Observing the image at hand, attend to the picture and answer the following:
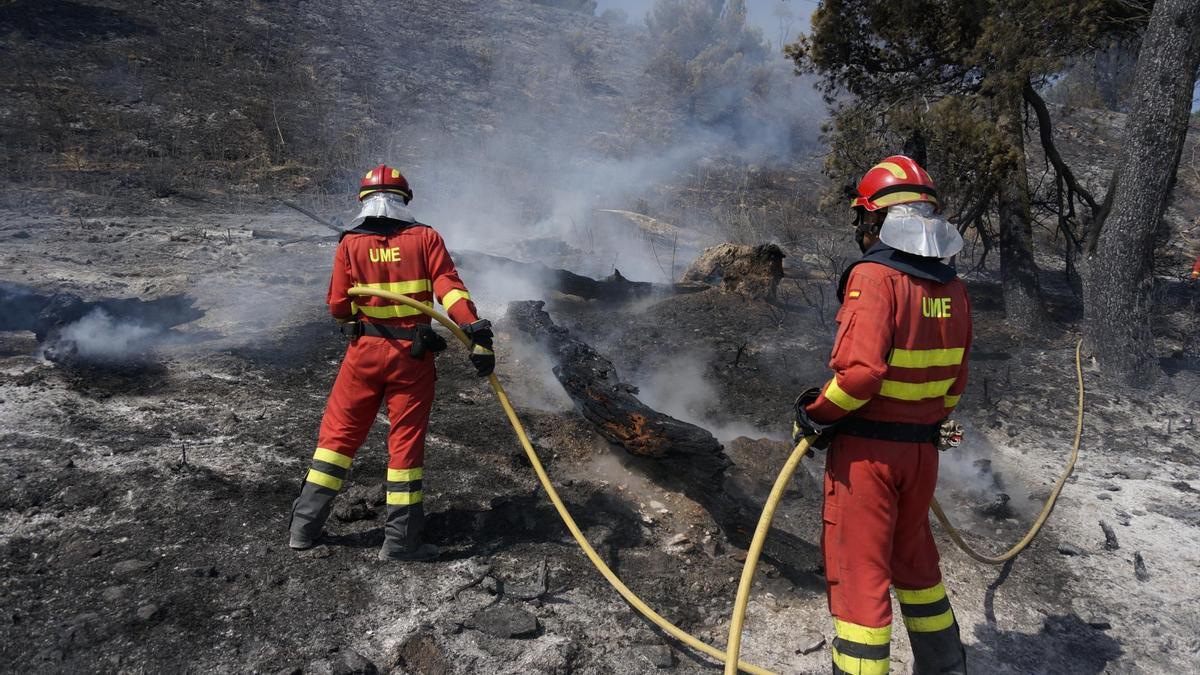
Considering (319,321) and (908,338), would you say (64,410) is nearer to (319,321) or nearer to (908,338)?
(319,321)

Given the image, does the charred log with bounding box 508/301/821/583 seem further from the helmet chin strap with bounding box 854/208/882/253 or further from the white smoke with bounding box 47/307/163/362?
the white smoke with bounding box 47/307/163/362

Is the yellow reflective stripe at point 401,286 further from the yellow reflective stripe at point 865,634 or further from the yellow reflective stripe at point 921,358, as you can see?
the yellow reflective stripe at point 865,634

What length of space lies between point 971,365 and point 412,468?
6172mm

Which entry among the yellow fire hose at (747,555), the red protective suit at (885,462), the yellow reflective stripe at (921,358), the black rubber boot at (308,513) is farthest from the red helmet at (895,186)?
the black rubber boot at (308,513)

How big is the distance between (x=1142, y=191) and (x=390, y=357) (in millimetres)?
7396

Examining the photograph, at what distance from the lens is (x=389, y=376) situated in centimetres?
347

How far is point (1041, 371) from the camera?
23.3 feet

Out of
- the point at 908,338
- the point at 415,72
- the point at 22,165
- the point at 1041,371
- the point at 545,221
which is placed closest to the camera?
the point at 908,338

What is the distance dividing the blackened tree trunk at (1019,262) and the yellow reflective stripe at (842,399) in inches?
279

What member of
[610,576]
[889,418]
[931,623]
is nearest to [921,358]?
[889,418]

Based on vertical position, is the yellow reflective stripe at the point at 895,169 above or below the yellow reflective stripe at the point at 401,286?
above

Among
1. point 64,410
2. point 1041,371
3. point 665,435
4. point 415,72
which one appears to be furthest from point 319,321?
point 415,72

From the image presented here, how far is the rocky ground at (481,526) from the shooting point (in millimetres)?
2955

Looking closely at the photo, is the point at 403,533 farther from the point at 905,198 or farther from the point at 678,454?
the point at 905,198
